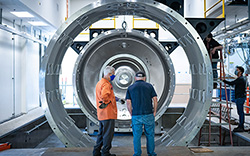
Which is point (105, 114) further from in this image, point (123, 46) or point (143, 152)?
point (123, 46)

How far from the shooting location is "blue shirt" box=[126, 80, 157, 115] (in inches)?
120

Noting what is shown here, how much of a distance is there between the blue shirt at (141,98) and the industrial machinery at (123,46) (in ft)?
2.07

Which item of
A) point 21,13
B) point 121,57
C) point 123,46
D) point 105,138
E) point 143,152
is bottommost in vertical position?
point 143,152

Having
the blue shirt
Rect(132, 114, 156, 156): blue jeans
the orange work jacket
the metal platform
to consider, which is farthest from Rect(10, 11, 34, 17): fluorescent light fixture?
Rect(132, 114, 156, 156): blue jeans

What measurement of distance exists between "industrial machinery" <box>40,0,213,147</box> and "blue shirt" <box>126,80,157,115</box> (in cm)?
63

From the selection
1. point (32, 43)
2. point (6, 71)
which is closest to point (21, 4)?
point (6, 71)

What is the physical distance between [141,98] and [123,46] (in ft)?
7.85

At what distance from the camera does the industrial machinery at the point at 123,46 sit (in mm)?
3084

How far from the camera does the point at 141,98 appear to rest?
3.07 meters

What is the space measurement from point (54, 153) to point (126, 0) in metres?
1.97

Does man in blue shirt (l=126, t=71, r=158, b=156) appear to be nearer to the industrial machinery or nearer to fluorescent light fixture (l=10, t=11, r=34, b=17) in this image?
the industrial machinery

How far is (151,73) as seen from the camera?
5398 mm

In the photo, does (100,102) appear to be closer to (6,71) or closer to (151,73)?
(151,73)

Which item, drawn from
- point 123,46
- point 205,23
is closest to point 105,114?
point 205,23
